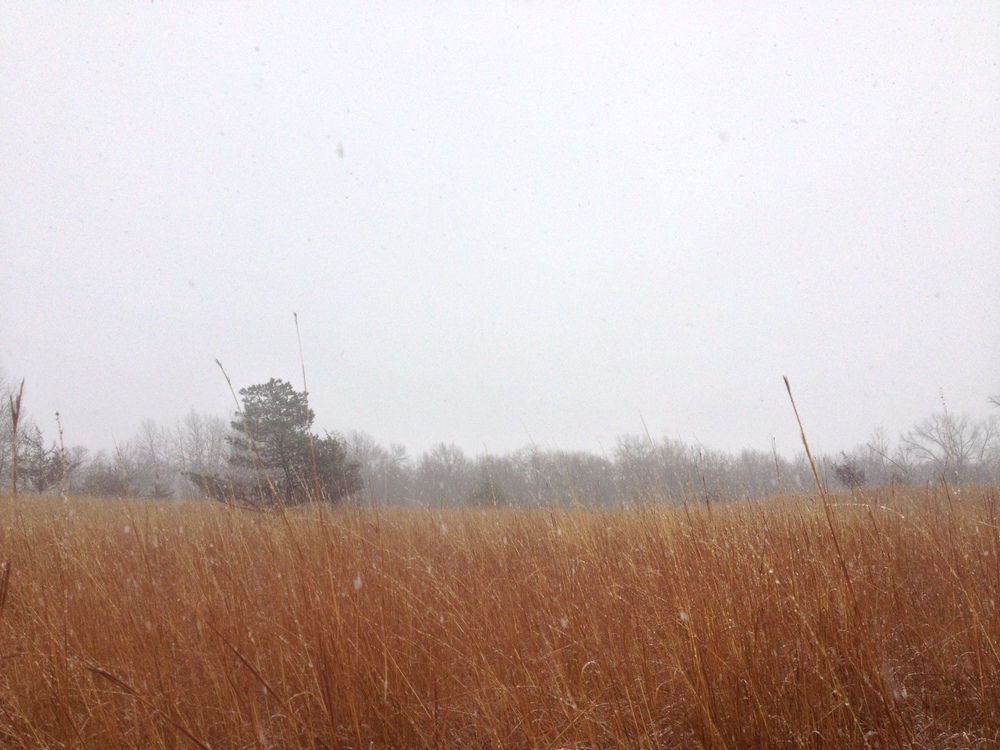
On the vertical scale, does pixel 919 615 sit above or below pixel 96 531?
below

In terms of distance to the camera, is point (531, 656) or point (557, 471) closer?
point (531, 656)

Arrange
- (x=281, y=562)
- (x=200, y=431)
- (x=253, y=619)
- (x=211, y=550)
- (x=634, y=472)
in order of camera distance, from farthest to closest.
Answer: (x=200, y=431) < (x=634, y=472) < (x=211, y=550) < (x=281, y=562) < (x=253, y=619)

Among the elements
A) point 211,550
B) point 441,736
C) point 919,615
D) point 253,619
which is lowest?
point 919,615

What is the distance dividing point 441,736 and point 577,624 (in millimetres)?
842

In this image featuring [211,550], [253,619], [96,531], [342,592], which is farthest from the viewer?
[96,531]

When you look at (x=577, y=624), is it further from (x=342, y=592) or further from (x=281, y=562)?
(x=281, y=562)

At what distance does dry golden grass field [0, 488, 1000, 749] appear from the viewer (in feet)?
5.31

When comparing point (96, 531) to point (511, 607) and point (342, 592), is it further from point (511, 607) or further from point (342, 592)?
point (511, 607)

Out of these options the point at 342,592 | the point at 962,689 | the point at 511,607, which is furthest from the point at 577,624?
the point at 962,689

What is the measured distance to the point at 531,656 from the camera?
6.81ft

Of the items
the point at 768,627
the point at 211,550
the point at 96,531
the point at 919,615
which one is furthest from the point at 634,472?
the point at 96,531

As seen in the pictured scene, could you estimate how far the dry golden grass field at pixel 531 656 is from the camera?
1617 millimetres

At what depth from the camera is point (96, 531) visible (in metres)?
4.83

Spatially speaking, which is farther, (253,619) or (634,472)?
(634,472)
